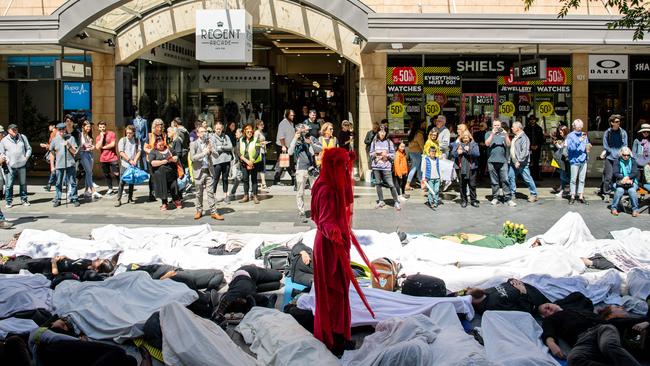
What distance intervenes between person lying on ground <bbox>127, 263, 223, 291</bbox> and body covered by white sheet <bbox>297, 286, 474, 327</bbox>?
1465mm

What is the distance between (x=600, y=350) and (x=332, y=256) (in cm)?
250

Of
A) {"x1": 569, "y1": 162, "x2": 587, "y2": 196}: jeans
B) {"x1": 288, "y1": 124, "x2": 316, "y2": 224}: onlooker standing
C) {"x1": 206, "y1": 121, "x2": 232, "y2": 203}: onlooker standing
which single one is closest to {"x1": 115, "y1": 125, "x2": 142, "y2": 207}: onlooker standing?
{"x1": 206, "y1": 121, "x2": 232, "y2": 203}: onlooker standing

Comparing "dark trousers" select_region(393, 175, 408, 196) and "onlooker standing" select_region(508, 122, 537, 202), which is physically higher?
"onlooker standing" select_region(508, 122, 537, 202)

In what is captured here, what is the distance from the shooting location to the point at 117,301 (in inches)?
303

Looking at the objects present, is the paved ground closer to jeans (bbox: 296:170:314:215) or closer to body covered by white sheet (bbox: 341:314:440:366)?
jeans (bbox: 296:170:314:215)

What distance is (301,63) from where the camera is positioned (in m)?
29.1

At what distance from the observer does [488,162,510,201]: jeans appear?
15.6 meters

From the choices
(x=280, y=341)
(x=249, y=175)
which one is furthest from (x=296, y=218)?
(x=280, y=341)

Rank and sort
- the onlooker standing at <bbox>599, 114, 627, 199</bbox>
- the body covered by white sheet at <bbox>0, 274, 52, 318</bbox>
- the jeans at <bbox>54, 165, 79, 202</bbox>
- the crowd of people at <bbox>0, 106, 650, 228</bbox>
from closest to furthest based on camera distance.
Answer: the body covered by white sheet at <bbox>0, 274, 52, 318</bbox> < the crowd of people at <bbox>0, 106, 650, 228</bbox> < the jeans at <bbox>54, 165, 79, 202</bbox> < the onlooker standing at <bbox>599, 114, 627, 199</bbox>

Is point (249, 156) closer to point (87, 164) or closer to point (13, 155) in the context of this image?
point (87, 164)

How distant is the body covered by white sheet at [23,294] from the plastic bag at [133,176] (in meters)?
7.35

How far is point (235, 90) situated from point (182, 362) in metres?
19.4

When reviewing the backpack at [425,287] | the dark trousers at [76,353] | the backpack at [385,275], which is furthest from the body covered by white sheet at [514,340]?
the dark trousers at [76,353]

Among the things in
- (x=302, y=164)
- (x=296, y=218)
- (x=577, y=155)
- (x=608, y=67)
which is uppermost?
(x=608, y=67)
